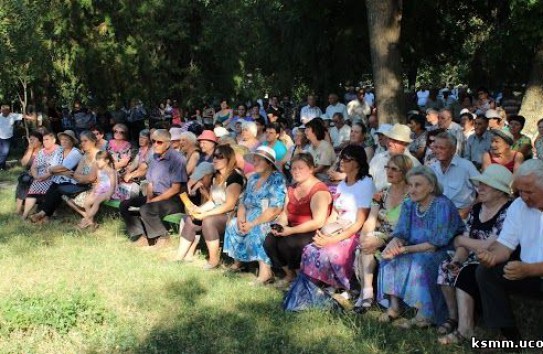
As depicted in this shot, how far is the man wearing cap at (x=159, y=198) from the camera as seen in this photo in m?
7.83

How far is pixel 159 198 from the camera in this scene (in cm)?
791

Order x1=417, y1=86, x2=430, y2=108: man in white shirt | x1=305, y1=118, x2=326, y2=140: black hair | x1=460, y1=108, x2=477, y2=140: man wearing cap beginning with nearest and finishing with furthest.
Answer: x1=305, y1=118, x2=326, y2=140: black hair
x1=460, y1=108, x2=477, y2=140: man wearing cap
x1=417, y1=86, x2=430, y2=108: man in white shirt

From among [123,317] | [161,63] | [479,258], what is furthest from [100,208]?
[161,63]

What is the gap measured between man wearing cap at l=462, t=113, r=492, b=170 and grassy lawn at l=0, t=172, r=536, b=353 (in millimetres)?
4462

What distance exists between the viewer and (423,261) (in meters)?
4.86

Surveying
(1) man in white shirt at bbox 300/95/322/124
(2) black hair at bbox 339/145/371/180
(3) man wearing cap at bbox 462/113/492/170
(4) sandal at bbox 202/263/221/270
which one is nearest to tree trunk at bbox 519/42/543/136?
(3) man wearing cap at bbox 462/113/492/170

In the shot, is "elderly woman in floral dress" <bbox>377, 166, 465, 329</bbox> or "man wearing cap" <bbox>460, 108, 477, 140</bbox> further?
"man wearing cap" <bbox>460, 108, 477, 140</bbox>

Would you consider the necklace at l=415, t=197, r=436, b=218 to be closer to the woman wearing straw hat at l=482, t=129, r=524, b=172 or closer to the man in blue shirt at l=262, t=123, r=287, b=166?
the woman wearing straw hat at l=482, t=129, r=524, b=172

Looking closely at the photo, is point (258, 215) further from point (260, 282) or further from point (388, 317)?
point (388, 317)

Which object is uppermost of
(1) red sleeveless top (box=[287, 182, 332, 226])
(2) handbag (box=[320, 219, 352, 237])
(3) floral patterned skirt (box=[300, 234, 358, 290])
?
(1) red sleeveless top (box=[287, 182, 332, 226])

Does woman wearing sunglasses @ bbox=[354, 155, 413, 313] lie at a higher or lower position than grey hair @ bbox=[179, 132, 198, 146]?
lower

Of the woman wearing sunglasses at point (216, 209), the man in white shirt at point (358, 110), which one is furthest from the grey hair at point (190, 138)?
the man in white shirt at point (358, 110)

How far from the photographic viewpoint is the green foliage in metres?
4.90

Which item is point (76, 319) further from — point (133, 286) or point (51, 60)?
point (51, 60)
